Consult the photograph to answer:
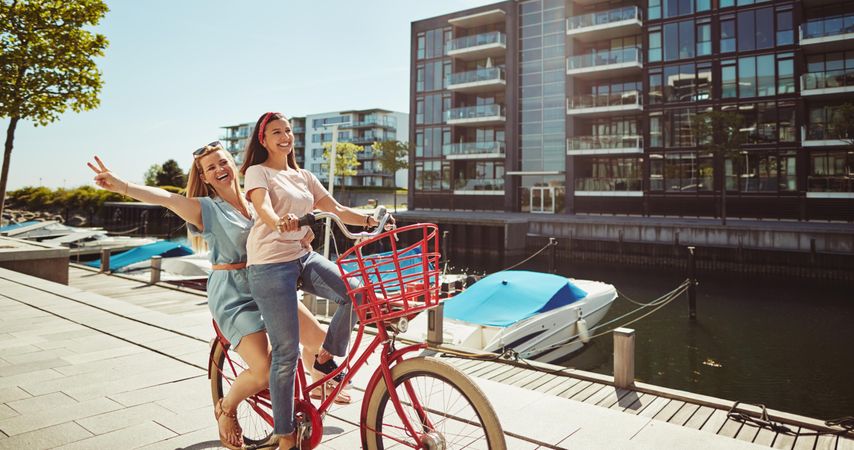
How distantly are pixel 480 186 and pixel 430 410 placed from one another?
139 ft

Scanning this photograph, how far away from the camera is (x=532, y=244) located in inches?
1341

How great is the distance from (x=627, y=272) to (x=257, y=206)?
2656 cm

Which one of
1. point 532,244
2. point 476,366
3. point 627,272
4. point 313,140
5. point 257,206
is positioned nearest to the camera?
point 257,206

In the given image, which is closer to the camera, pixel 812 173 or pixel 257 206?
pixel 257 206

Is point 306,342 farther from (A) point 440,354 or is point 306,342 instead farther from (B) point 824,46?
(B) point 824,46

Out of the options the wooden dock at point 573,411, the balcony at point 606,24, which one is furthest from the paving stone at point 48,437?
the balcony at point 606,24

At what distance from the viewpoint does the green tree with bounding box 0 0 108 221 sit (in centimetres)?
1297

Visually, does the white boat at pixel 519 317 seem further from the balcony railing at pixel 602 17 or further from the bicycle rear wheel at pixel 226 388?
the balcony railing at pixel 602 17

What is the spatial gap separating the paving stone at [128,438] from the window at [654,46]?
4019cm

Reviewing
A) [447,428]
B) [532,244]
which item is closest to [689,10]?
[532,244]

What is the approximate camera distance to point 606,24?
126 feet

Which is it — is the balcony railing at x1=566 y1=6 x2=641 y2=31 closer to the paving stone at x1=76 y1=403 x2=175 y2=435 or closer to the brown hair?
the brown hair

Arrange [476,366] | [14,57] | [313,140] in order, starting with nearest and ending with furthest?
[476,366]
[14,57]
[313,140]

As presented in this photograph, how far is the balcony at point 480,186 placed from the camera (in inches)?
1742
